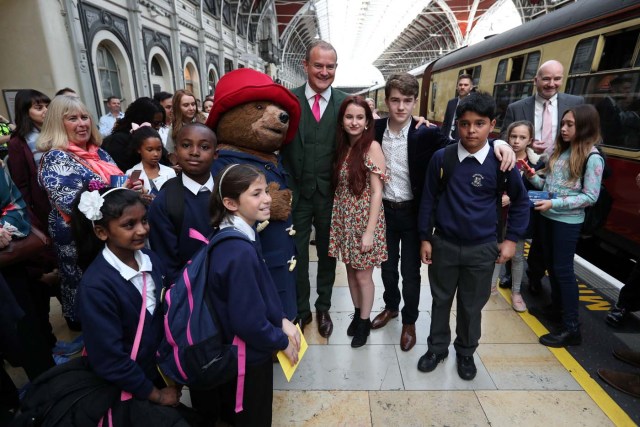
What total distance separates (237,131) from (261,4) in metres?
23.0

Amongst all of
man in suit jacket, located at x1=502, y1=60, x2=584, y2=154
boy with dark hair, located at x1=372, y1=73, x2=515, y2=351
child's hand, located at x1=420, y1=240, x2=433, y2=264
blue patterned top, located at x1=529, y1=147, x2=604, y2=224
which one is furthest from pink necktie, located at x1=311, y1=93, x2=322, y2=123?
man in suit jacket, located at x1=502, y1=60, x2=584, y2=154

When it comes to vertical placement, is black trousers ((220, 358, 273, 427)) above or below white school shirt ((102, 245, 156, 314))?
below

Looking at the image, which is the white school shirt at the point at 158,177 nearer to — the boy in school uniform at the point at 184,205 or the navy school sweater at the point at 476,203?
the boy in school uniform at the point at 184,205

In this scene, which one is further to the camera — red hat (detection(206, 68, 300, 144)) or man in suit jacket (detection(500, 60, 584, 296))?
man in suit jacket (detection(500, 60, 584, 296))

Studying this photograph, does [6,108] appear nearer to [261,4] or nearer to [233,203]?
[233,203]

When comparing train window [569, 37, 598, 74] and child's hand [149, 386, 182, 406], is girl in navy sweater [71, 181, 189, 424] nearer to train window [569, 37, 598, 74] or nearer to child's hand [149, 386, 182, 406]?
child's hand [149, 386, 182, 406]

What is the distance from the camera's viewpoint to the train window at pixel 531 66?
5406mm

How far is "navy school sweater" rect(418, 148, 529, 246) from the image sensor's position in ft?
6.73

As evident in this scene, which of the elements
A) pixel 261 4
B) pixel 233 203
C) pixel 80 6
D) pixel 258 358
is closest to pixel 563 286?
pixel 258 358

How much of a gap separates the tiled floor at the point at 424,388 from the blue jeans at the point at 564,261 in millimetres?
340

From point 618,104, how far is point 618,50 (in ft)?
2.08

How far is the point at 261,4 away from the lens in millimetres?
21141

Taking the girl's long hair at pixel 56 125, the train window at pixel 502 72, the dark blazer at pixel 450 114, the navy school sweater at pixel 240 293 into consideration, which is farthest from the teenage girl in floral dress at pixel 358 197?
the train window at pixel 502 72

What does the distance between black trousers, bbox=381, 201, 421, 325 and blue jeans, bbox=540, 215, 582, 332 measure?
1.05 metres
